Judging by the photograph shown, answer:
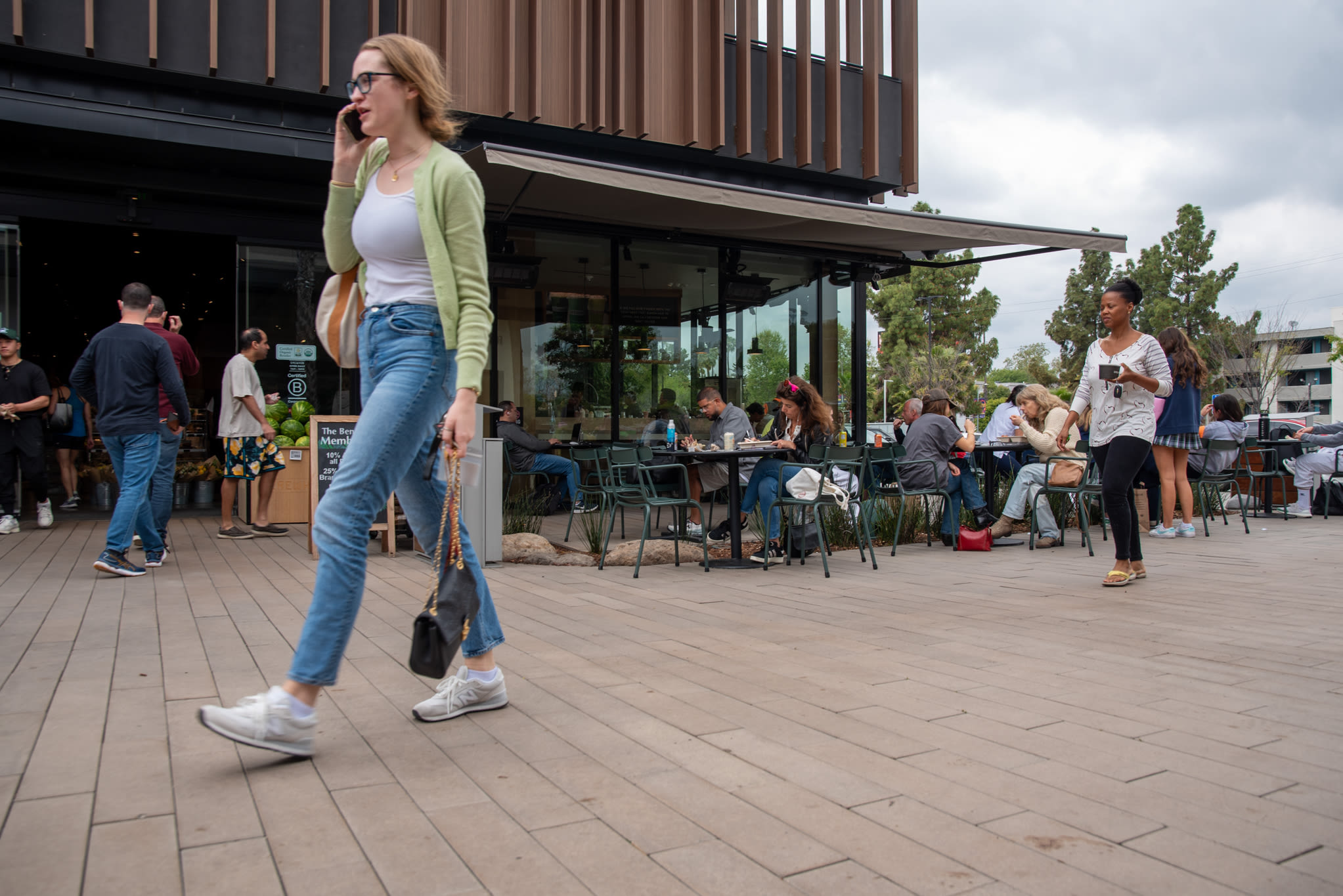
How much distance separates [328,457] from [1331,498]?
1120cm

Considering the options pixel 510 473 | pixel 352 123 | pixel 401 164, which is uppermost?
pixel 352 123

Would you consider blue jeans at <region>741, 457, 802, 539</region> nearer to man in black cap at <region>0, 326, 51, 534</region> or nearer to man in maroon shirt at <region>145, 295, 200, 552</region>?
man in maroon shirt at <region>145, 295, 200, 552</region>

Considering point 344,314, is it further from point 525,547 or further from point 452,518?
point 525,547

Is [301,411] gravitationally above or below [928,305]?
below

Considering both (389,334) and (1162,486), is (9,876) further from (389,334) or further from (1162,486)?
(1162,486)

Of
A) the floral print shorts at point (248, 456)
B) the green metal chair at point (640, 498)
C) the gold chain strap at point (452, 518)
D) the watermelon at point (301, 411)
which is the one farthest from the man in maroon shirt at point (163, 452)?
the gold chain strap at point (452, 518)

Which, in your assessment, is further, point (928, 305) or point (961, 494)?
point (928, 305)

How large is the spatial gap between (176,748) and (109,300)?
1844cm

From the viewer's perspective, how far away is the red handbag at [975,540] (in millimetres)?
7840

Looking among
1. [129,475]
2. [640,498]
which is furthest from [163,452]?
[640,498]

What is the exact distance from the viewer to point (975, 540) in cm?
784

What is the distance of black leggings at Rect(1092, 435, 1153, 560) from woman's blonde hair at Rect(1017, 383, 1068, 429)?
104 inches

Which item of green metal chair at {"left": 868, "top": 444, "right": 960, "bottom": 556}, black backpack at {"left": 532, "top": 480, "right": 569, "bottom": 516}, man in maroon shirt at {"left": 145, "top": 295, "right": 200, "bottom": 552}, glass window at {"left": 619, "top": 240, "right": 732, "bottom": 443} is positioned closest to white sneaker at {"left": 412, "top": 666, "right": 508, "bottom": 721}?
man in maroon shirt at {"left": 145, "top": 295, "right": 200, "bottom": 552}

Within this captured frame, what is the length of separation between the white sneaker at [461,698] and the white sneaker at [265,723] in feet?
1.47
